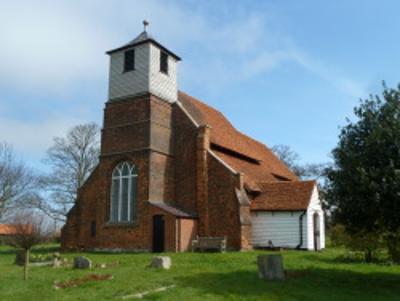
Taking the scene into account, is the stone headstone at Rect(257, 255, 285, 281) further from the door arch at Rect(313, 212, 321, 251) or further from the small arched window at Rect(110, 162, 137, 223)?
the door arch at Rect(313, 212, 321, 251)

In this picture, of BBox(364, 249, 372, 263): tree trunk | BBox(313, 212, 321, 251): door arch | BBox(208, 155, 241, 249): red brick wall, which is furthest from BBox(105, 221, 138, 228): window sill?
BBox(364, 249, 372, 263): tree trunk

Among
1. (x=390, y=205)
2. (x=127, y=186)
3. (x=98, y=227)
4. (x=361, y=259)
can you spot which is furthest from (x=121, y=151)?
(x=390, y=205)

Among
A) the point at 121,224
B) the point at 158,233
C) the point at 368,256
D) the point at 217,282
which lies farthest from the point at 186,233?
the point at 217,282

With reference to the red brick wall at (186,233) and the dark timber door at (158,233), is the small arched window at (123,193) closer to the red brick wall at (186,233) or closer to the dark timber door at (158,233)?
the dark timber door at (158,233)

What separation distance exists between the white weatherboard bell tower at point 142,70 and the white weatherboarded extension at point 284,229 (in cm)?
1032

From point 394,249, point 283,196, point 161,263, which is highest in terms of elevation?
point 283,196

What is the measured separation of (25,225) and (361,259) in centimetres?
1576

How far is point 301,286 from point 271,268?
47.5 inches

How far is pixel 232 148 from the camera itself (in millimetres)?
31141

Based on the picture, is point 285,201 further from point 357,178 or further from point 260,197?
point 357,178

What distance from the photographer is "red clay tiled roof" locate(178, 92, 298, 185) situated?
1172 inches

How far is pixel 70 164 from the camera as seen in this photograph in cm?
4541

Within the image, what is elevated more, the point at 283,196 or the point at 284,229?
the point at 283,196

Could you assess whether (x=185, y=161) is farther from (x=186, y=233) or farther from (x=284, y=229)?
(x=284, y=229)
